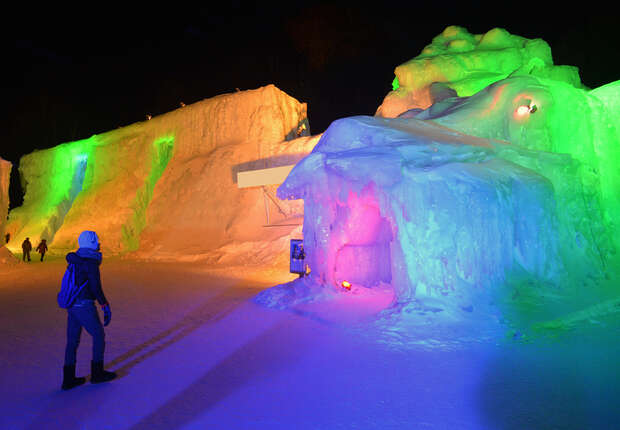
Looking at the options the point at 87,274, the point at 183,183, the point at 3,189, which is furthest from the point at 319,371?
the point at 183,183

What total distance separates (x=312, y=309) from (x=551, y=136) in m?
7.47

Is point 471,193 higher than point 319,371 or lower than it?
higher

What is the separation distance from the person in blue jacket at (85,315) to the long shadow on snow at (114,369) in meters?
0.14

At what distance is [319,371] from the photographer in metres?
4.45

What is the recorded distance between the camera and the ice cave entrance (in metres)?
9.00

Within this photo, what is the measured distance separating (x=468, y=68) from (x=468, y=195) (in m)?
14.8

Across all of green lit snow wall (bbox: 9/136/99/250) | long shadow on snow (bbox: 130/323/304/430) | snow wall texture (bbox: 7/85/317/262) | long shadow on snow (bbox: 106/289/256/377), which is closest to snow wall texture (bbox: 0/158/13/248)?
snow wall texture (bbox: 7/85/317/262)

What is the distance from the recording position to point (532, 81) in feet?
33.4

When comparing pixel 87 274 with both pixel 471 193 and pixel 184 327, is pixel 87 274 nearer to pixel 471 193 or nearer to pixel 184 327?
pixel 184 327

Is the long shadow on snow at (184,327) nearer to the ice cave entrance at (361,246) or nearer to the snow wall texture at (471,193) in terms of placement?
the snow wall texture at (471,193)

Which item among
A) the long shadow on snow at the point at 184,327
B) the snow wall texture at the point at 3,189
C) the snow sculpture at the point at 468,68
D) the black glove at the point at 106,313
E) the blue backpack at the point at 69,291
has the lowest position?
the long shadow on snow at the point at 184,327

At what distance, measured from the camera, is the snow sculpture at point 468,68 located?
18.3 m

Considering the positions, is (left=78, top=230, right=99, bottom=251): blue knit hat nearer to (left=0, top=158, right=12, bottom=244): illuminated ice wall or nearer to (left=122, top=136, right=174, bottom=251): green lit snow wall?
(left=0, top=158, right=12, bottom=244): illuminated ice wall

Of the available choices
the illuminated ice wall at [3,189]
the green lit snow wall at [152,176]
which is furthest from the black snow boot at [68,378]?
the green lit snow wall at [152,176]
